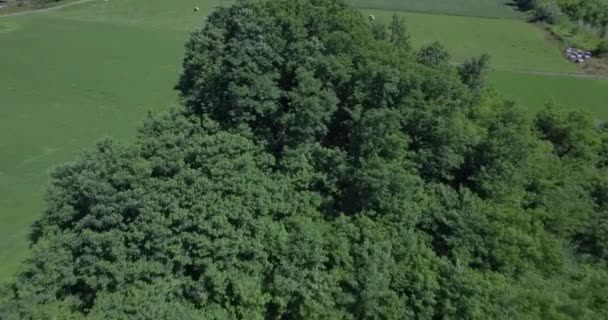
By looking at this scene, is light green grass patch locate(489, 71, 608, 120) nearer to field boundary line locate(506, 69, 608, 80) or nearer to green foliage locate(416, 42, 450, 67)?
field boundary line locate(506, 69, 608, 80)

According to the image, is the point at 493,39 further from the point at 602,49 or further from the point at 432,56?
the point at 432,56

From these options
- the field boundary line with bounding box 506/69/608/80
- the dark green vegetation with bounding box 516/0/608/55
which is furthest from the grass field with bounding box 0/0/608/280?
the dark green vegetation with bounding box 516/0/608/55

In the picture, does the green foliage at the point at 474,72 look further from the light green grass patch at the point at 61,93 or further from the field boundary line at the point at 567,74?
the light green grass patch at the point at 61,93

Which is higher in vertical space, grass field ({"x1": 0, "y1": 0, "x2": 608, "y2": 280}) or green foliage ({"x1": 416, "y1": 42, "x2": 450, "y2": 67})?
green foliage ({"x1": 416, "y1": 42, "x2": 450, "y2": 67})

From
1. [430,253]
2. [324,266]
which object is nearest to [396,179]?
[430,253]

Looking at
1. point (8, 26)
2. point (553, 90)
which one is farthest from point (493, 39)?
point (8, 26)

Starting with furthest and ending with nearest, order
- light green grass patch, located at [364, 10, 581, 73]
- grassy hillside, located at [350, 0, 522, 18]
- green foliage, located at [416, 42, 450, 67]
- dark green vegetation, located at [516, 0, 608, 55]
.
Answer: grassy hillside, located at [350, 0, 522, 18]
dark green vegetation, located at [516, 0, 608, 55]
light green grass patch, located at [364, 10, 581, 73]
green foliage, located at [416, 42, 450, 67]
